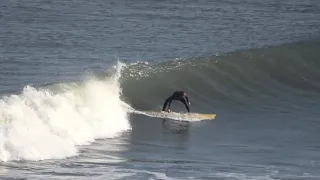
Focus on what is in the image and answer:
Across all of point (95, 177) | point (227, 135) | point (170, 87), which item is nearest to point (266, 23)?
point (170, 87)

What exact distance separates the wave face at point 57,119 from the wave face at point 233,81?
2799mm

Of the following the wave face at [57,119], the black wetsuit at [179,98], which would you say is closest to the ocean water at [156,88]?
the wave face at [57,119]

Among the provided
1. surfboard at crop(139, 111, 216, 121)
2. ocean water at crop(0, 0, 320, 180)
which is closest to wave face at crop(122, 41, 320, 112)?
ocean water at crop(0, 0, 320, 180)

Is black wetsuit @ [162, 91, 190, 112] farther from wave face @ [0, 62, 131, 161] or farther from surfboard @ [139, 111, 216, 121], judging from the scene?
wave face @ [0, 62, 131, 161]

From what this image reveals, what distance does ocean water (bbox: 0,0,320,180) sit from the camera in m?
22.8

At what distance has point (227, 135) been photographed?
94.0 feet

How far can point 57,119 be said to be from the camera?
25.7 metres

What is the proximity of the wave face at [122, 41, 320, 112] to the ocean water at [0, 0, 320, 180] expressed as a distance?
0.19 ft

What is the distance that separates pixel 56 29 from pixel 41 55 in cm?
859

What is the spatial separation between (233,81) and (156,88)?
4412mm

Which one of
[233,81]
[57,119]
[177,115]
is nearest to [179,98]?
[177,115]

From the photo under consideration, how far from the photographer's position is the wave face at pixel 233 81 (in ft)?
114

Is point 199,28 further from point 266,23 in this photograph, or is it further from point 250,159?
point 250,159

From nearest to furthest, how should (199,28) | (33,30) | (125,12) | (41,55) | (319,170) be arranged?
1. (319,170)
2. (41,55)
3. (33,30)
4. (199,28)
5. (125,12)
